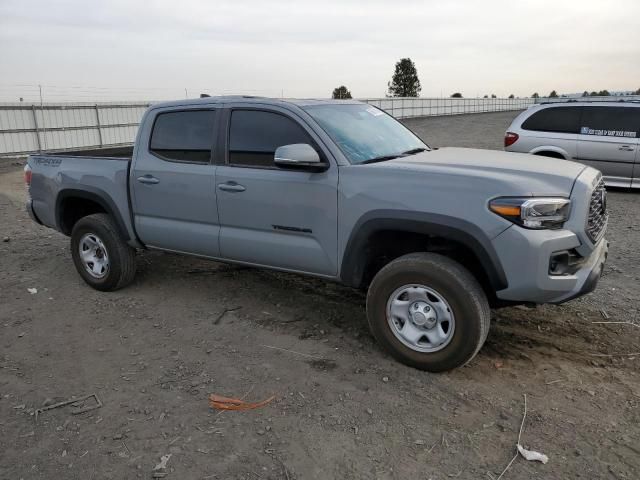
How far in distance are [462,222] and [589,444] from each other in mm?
1385

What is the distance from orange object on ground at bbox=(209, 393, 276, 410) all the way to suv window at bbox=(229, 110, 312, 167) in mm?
1757

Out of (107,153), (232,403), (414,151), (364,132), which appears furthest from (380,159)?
(107,153)

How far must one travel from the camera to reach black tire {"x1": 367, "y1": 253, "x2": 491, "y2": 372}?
3371mm

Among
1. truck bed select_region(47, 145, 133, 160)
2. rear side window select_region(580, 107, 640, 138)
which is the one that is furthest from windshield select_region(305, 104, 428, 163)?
rear side window select_region(580, 107, 640, 138)

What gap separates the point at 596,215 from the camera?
11.9ft

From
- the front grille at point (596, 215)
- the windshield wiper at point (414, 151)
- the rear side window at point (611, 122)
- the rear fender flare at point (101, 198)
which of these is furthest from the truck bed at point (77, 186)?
the rear side window at point (611, 122)

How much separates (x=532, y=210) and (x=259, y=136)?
7.07 feet

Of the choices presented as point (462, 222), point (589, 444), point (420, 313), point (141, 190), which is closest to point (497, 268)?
point (462, 222)

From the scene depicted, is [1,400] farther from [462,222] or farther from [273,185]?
[462,222]

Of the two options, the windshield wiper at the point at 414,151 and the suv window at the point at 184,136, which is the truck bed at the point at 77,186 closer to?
the suv window at the point at 184,136

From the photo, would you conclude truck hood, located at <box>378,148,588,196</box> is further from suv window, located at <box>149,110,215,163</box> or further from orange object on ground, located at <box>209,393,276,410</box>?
orange object on ground, located at <box>209,393,276,410</box>

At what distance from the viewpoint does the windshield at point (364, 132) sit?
4.06 m

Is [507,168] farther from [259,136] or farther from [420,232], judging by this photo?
[259,136]

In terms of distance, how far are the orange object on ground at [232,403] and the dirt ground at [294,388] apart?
56mm
